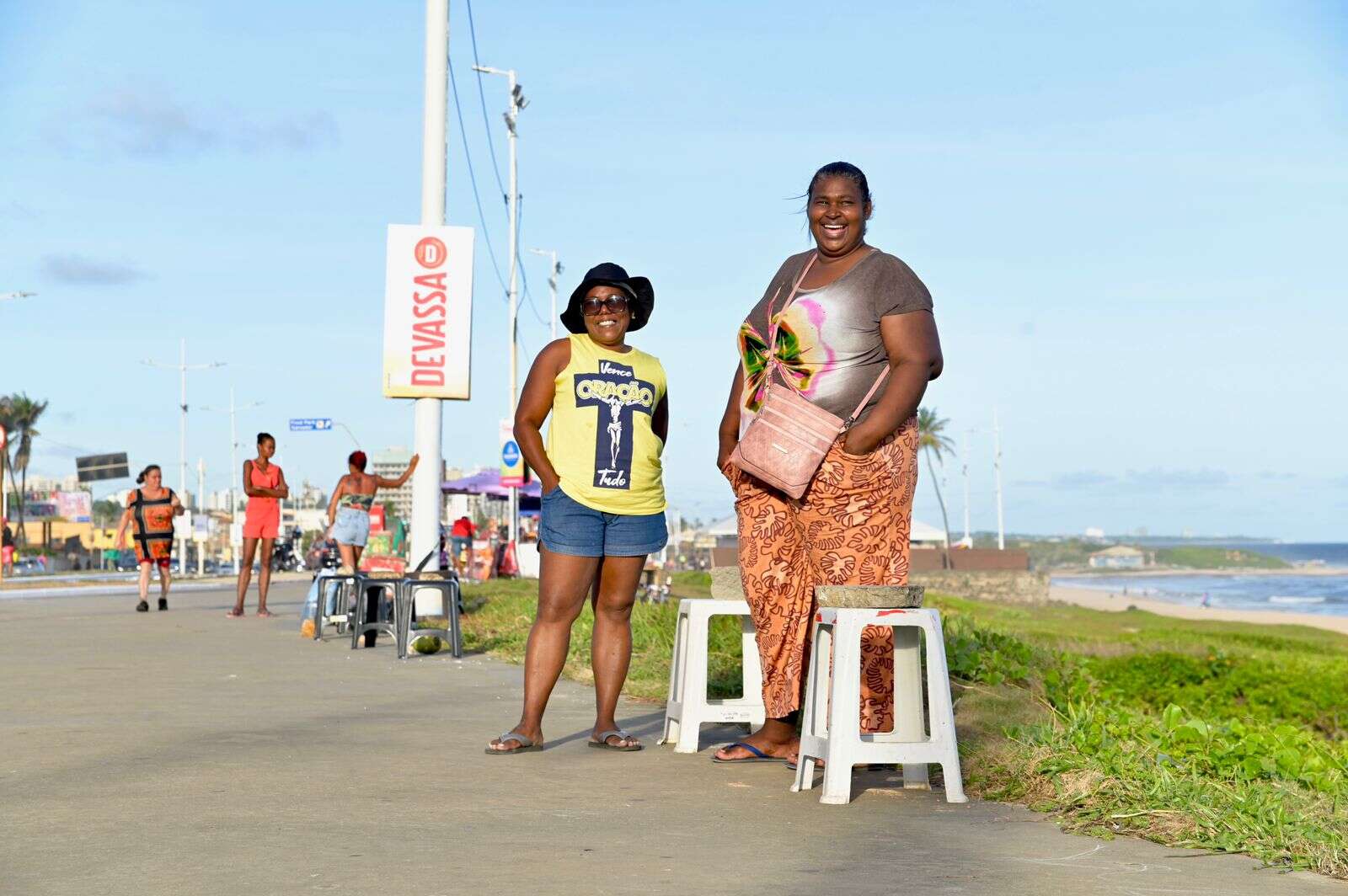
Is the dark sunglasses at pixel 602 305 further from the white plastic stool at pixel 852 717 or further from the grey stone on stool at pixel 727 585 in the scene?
the white plastic stool at pixel 852 717

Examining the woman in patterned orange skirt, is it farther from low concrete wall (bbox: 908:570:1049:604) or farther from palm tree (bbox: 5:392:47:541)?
palm tree (bbox: 5:392:47:541)

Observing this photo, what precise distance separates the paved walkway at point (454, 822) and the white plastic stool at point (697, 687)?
0.16 m

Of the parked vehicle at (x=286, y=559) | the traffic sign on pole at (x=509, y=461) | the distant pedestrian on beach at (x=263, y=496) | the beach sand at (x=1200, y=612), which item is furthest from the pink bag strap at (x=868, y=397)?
the parked vehicle at (x=286, y=559)

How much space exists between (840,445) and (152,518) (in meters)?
15.6

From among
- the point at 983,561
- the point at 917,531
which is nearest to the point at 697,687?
the point at 917,531

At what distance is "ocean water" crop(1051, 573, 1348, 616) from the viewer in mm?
96000

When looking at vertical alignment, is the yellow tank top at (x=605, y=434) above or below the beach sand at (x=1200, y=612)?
above

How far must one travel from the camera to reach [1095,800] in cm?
496

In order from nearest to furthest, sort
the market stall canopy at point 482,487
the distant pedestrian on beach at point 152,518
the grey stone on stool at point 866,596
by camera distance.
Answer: the grey stone on stool at point 866,596
the distant pedestrian on beach at point 152,518
the market stall canopy at point 482,487

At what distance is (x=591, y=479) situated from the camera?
6.55 m

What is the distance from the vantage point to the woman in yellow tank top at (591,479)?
6543 mm

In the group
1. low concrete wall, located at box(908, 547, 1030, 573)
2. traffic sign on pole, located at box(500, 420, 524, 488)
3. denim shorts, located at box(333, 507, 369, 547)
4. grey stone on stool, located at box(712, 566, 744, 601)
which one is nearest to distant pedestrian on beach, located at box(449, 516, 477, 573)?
traffic sign on pole, located at box(500, 420, 524, 488)

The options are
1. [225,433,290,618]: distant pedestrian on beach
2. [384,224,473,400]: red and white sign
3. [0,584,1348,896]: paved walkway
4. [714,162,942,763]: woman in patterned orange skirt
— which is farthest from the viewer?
[225,433,290,618]: distant pedestrian on beach

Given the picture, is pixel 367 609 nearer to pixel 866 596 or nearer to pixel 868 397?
pixel 868 397
